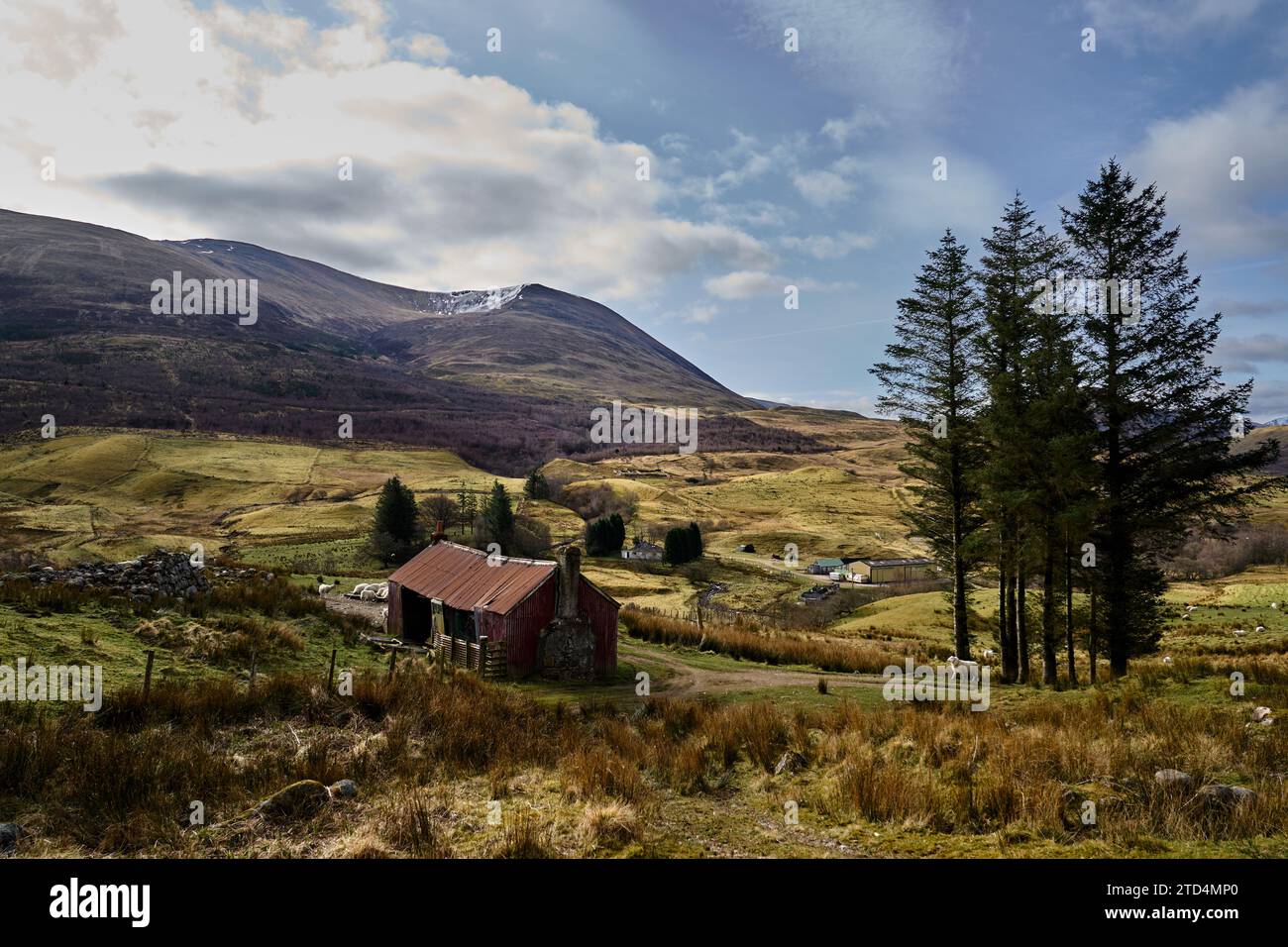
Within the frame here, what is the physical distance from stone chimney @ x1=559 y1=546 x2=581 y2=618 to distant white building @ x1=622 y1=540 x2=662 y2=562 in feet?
211

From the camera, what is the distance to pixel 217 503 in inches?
4195

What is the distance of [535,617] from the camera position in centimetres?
2681

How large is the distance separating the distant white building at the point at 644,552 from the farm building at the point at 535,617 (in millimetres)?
62839

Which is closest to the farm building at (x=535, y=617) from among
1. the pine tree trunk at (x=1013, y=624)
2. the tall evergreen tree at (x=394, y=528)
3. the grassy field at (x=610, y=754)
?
the grassy field at (x=610, y=754)

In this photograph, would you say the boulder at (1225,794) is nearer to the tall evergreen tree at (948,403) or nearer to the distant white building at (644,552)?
the tall evergreen tree at (948,403)

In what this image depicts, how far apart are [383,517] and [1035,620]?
5950 cm

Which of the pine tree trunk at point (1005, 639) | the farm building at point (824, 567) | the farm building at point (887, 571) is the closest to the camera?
the pine tree trunk at point (1005, 639)

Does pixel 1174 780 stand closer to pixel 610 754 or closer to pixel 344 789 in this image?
pixel 610 754

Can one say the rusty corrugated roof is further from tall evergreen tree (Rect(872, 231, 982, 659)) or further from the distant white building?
the distant white building

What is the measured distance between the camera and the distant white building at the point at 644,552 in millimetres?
92688

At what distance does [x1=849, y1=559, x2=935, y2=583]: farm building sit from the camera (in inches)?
3506

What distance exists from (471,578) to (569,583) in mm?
5541

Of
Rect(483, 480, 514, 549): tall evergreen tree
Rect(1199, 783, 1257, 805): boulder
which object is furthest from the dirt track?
Rect(483, 480, 514, 549): tall evergreen tree
